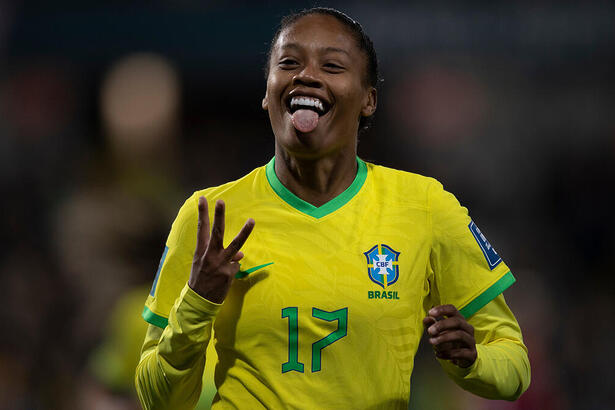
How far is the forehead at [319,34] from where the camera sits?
8.86ft

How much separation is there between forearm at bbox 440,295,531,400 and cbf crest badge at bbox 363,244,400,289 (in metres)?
0.27

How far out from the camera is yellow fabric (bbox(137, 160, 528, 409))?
2496 mm

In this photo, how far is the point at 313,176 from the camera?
2.75m

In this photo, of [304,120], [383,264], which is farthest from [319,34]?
[383,264]

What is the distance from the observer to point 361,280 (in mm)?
2561

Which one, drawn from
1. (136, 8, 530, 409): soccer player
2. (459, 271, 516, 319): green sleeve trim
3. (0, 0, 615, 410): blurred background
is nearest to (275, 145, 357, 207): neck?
(136, 8, 530, 409): soccer player

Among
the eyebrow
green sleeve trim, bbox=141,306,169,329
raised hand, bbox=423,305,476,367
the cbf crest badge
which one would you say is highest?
the eyebrow

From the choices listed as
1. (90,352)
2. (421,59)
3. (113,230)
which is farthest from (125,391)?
(421,59)

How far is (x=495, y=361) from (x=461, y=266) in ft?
0.96

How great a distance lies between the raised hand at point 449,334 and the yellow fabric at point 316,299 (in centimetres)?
26

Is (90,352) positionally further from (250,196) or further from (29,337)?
(250,196)

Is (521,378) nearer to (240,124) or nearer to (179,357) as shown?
(179,357)

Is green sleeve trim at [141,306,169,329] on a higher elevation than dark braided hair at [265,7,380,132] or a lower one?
lower

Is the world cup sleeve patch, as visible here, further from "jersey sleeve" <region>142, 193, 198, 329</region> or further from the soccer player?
"jersey sleeve" <region>142, 193, 198, 329</region>
